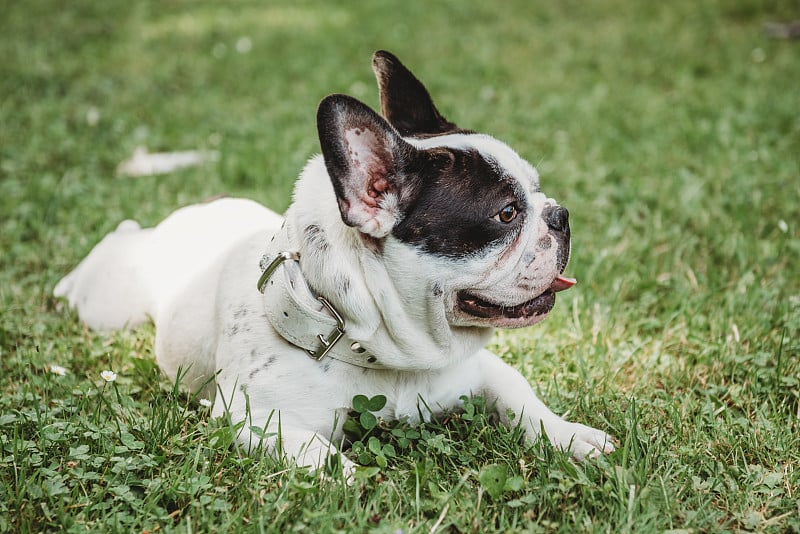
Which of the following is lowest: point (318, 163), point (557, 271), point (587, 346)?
point (587, 346)

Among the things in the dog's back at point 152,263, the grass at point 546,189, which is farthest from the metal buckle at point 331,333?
the dog's back at point 152,263

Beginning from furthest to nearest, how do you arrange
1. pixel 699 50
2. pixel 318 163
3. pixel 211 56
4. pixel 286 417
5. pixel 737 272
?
pixel 211 56 < pixel 699 50 < pixel 737 272 < pixel 318 163 < pixel 286 417

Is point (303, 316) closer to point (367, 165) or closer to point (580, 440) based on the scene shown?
point (367, 165)

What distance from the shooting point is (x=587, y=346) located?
3523mm

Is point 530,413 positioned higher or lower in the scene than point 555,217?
lower

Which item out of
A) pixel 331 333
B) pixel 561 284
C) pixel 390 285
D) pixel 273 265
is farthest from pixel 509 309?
pixel 273 265

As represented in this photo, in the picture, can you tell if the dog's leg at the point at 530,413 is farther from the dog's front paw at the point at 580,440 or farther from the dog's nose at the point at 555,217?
the dog's nose at the point at 555,217

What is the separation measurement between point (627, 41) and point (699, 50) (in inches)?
30.1

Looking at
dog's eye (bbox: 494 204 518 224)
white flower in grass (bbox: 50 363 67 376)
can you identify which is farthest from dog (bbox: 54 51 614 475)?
white flower in grass (bbox: 50 363 67 376)

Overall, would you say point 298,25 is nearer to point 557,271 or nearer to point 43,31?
point 43,31

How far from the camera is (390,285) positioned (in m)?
2.60

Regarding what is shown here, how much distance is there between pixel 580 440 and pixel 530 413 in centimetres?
21

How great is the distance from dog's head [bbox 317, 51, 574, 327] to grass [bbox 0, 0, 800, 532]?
18.9 inches

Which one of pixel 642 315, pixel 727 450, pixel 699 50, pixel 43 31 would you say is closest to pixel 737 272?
pixel 642 315
